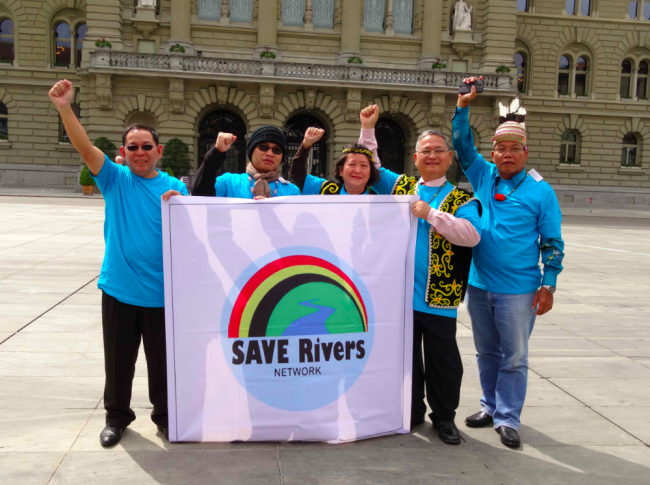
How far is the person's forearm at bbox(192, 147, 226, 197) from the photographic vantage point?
3.71 m

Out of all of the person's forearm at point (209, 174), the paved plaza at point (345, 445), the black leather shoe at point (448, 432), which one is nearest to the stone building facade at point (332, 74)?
the paved plaza at point (345, 445)

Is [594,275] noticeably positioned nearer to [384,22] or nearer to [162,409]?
[162,409]

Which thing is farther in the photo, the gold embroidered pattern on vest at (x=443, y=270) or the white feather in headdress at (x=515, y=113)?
the white feather in headdress at (x=515, y=113)

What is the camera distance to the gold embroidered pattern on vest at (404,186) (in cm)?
405

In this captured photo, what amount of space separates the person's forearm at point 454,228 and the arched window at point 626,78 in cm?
4132

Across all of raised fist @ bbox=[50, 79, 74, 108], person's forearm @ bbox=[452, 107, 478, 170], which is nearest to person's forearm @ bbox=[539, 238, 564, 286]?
person's forearm @ bbox=[452, 107, 478, 170]

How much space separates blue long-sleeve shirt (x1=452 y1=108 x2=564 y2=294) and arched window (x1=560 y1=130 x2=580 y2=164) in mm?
37918

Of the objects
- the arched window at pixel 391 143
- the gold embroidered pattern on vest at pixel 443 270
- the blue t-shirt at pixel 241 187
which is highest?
the arched window at pixel 391 143

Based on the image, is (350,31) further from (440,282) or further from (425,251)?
(440,282)

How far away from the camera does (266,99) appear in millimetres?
31078

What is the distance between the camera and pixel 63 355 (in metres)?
5.32

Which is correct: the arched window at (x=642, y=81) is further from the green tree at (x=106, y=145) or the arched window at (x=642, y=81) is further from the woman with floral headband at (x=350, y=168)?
the woman with floral headband at (x=350, y=168)

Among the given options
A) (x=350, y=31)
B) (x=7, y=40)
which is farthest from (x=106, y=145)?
(x=350, y=31)

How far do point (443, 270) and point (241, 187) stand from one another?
55.0 inches
